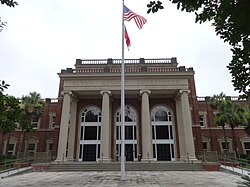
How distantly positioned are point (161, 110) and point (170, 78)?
191 inches

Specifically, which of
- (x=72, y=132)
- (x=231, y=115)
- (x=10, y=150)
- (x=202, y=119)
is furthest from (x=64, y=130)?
(x=202, y=119)

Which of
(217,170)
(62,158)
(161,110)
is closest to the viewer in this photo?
(217,170)

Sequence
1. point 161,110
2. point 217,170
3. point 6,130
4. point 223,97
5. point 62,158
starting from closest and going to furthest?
1. point 6,130
2. point 217,170
3. point 62,158
4. point 161,110
5. point 223,97

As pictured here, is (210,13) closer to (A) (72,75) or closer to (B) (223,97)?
(A) (72,75)

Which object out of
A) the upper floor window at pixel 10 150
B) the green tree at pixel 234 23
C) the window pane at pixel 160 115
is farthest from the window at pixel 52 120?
the green tree at pixel 234 23

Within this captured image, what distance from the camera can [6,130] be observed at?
4.98 metres

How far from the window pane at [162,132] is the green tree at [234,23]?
77.8 feet

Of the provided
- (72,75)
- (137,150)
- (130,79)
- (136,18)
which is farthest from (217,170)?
(72,75)

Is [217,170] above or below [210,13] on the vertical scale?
below

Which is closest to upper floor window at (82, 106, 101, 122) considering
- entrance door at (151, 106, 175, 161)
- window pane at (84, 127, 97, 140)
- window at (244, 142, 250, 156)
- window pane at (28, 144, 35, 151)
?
window pane at (84, 127, 97, 140)

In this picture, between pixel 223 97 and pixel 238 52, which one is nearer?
pixel 238 52

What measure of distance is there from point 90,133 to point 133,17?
16.5m

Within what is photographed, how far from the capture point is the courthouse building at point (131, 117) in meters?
23.5

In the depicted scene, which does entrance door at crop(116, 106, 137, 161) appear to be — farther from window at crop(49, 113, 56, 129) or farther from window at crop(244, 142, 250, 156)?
window at crop(244, 142, 250, 156)
